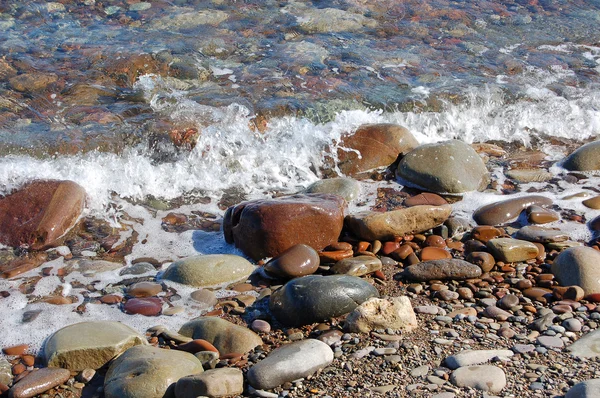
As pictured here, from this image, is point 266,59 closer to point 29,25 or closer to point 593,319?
point 29,25

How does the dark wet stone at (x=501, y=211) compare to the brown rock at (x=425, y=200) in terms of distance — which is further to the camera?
the brown rock at (x=425, y=200)

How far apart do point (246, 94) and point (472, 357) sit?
3.95 metres

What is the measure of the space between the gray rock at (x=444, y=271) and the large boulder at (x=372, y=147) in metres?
1.69

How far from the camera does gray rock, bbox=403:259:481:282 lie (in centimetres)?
367

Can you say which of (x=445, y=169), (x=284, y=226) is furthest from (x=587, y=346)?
(x=445, y=169)

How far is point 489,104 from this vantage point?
636cm

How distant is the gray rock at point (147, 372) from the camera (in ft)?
8.87

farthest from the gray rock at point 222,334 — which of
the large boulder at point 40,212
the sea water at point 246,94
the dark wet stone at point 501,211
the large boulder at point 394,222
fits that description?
the dark wet stone at point 501,211

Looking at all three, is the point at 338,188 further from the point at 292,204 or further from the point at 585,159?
the point at 585,159

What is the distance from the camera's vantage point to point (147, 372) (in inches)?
109

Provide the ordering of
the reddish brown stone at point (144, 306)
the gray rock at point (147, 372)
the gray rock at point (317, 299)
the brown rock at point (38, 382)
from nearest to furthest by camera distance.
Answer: the gray rock at point (147, 372), the brown rock at point (38, 382), the gray rock at point (317, 299), the reddish brown stone at point (144, 306)

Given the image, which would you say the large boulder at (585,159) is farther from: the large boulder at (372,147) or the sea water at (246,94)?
the large boulder at (372,147)

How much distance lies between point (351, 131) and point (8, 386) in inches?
135

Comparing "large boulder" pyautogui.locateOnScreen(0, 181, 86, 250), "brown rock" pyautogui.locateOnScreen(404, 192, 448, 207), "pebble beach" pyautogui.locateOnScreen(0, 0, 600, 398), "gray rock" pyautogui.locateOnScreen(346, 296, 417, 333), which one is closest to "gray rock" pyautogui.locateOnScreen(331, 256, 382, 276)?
"pebble beach" pyautogui.locateOnScreen(0, 0, 600, 398)
